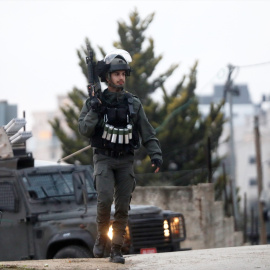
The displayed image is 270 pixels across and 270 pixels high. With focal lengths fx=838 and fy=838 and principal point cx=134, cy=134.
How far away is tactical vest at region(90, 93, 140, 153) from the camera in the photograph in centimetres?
745

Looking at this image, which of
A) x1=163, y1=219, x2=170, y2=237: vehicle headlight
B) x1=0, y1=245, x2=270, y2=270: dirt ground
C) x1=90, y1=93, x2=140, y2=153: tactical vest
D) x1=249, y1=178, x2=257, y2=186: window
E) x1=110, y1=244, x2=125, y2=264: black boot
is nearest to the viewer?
x1=0, y1=245, x2=270, y2=270: dirt ground

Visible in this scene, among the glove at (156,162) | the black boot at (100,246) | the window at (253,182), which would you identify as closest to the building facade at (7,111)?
the black boot at (100,246)

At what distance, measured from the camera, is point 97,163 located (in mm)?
7578

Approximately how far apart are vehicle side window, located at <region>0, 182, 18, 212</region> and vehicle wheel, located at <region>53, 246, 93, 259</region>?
1.08 meters

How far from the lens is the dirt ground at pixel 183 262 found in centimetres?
706

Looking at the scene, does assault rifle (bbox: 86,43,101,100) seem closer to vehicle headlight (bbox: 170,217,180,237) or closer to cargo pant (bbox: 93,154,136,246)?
cargo pant (bbox: 93,154,136,246)

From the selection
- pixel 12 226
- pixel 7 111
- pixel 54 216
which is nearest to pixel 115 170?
pixel 54 216

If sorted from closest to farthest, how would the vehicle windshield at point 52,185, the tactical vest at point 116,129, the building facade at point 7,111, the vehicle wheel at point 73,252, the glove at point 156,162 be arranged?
the tactical vest at point 116,129, the glove at point 156,162, the vehicle wheel at point 73,252, the vehicle windshield at point 52,185, the building facade at point 7,111

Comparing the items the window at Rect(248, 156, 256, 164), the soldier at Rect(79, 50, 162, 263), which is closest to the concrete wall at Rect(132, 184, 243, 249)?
the soldier at Rect(79, 50, 162, 263)

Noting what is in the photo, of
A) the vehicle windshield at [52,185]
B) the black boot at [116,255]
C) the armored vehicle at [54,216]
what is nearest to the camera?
the black boot at [116,255]

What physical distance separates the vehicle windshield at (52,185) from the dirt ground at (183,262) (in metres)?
3.25

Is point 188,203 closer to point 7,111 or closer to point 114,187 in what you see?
point 7,111

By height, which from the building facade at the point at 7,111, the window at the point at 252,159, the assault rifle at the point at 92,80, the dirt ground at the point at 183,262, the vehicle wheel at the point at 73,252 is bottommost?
Result: the dirt ground at the point at 183,262

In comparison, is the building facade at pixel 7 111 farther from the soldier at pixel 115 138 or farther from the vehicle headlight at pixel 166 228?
the soldier at pixel 115 138
